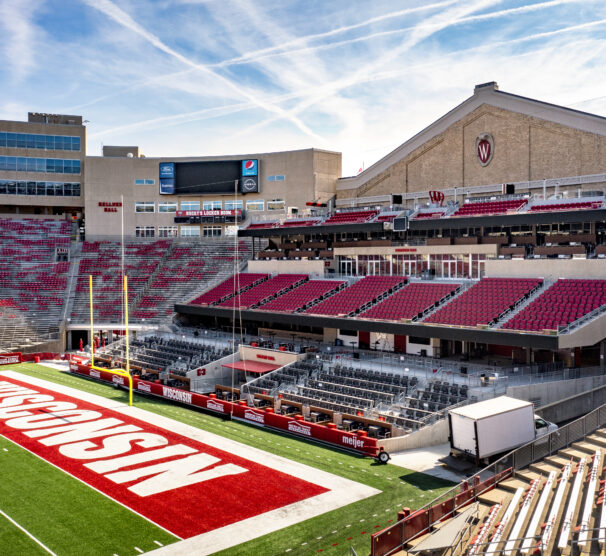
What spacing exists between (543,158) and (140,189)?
41440mm

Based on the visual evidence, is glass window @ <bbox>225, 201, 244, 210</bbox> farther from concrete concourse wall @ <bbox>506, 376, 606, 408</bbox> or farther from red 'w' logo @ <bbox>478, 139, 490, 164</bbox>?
concrete concourse wall @ <bbox>506, 376, 606, 408</bbox>

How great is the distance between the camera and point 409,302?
36.6m

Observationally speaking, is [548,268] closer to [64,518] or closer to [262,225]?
[262,225]

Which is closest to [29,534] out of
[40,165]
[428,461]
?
[428,461]

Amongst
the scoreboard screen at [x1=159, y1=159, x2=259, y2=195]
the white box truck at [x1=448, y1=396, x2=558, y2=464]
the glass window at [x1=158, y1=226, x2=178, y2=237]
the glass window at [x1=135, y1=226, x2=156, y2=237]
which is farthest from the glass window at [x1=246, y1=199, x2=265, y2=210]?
the white box truck at [x1=448, y1=396, x2=558, y2=464]

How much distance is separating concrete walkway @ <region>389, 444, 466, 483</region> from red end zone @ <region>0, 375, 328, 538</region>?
4129 mm

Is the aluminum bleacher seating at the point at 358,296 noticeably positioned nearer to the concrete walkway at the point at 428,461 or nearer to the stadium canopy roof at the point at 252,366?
the stadium canopy roof at the point at 252,366

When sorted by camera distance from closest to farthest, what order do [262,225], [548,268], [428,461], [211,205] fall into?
[428,461] → [548,268] → [262,225] → [211,205]

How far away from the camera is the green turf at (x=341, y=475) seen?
1580 centimetres

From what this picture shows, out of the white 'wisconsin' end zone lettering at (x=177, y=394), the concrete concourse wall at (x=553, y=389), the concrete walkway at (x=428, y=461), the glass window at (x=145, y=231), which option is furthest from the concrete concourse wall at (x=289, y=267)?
the concrete walkway at (x=428, y=461)

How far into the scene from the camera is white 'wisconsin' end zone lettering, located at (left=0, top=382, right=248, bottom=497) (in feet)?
69.4

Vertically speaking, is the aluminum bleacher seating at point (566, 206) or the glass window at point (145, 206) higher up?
the glass window at point (145, 206)

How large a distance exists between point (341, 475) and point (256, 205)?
4333cm

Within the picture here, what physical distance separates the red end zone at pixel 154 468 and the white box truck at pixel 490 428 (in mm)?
5206
